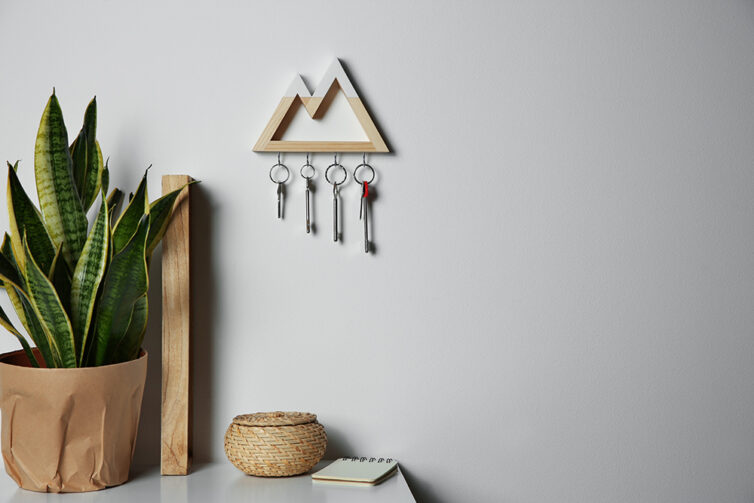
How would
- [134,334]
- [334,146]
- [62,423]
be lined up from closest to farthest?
[62,423], [134,334], [334,146]

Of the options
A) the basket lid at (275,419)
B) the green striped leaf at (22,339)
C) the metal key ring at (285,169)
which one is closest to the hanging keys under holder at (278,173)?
the metal key ring at (285,169)

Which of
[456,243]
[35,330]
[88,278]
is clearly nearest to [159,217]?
[88,278]

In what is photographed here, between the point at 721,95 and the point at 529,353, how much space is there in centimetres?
59

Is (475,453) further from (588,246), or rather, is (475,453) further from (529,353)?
(588,246)

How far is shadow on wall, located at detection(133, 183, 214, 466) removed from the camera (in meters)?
1.13

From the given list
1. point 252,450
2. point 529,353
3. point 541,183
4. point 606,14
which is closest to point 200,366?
point 252,450

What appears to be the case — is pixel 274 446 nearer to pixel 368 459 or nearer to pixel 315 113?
pixel 368 459

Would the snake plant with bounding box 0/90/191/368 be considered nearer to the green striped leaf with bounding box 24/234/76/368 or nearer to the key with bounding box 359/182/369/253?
the green striped leaf with bounding box 24/234/76/368

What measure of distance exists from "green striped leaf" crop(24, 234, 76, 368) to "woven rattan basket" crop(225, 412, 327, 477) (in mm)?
274

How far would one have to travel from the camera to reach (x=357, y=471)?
102 cm

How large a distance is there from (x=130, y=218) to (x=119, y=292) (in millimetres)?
123

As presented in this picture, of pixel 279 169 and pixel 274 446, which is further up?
pixel 279 169

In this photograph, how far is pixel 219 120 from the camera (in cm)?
115

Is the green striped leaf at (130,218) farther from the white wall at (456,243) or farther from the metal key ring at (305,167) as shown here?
the metal key ring at (305,167)
